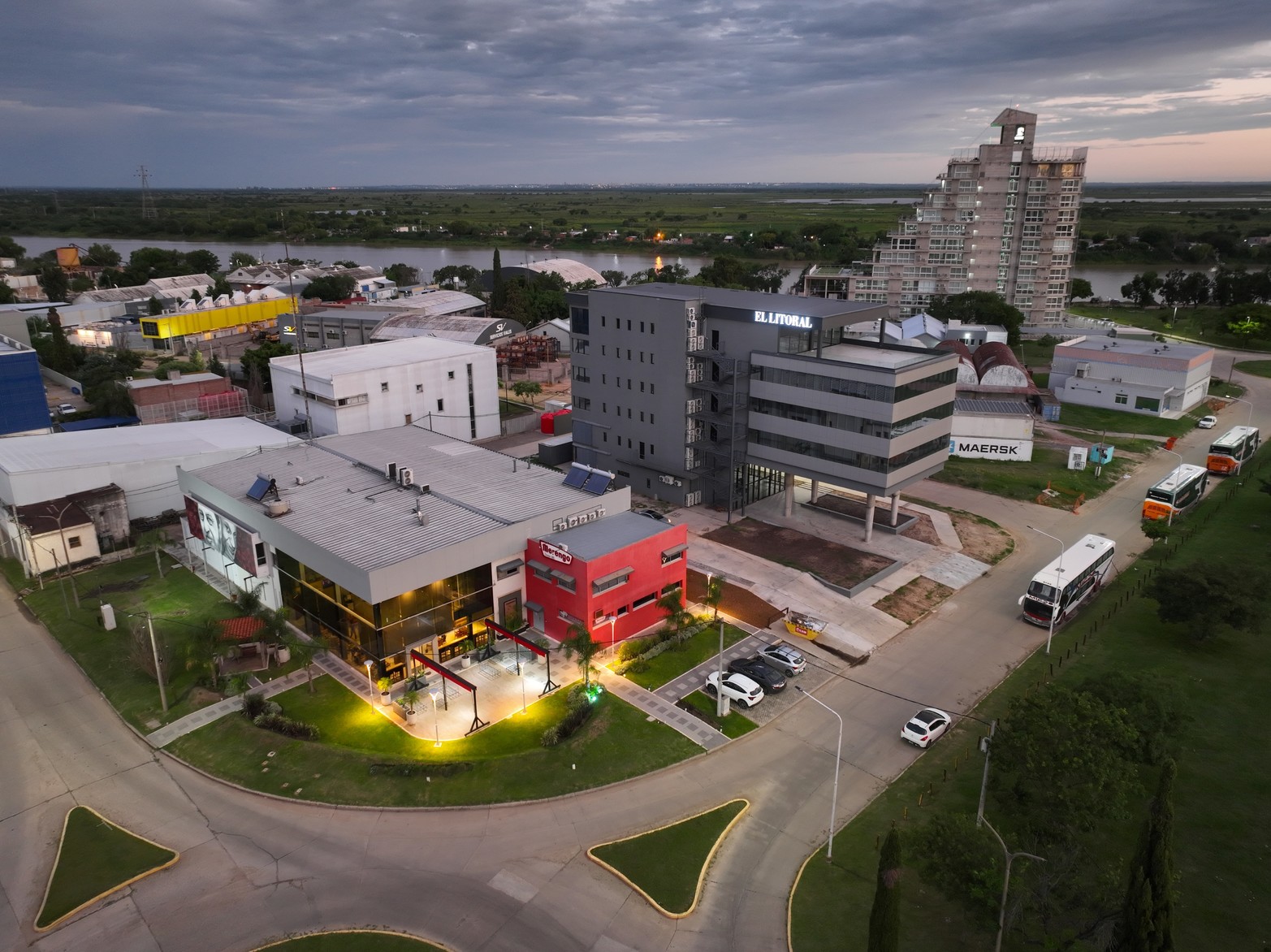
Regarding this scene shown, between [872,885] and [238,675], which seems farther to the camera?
[238,675]

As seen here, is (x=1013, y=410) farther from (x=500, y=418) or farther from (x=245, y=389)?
(x=245, y=389)

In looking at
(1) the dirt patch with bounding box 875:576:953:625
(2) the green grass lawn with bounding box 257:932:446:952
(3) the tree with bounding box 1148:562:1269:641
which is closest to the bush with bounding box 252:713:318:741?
(2) the green grass lawn with bounding box 257:932:446:952

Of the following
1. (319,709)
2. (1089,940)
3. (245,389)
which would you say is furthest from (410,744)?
(245,389)

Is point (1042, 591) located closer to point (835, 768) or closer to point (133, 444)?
point (835, 768)

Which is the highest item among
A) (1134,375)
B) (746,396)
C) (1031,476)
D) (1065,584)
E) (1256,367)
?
(746,396)

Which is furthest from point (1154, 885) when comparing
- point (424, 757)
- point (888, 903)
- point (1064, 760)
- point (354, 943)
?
point (424, 757)

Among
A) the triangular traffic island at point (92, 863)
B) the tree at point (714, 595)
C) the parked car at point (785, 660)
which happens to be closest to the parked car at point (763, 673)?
the parked car at point (785, 660)

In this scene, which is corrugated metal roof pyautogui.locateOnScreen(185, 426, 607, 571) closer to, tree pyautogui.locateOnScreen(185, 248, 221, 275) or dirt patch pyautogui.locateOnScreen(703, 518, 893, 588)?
dirt patch pyautogui.locateOnScreen(703, 518, 893, 588)

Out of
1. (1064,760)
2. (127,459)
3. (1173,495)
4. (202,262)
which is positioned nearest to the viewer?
(1064,760)
